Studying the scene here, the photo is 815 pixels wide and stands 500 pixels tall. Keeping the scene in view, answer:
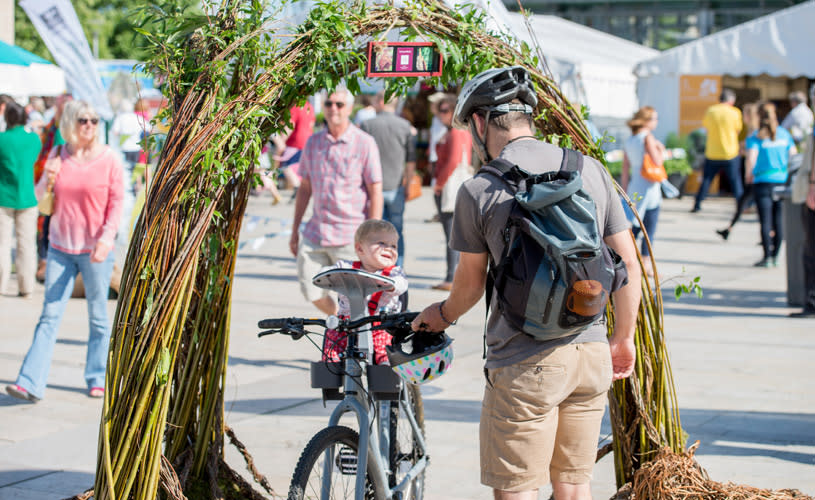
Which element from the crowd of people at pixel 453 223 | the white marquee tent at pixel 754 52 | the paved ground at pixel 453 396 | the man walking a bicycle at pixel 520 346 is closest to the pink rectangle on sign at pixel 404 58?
the crowd of people at pixel 453 223

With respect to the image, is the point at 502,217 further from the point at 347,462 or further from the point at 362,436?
the point at 347,462

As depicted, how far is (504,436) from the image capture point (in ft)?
9.45

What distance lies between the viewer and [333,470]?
3328mm

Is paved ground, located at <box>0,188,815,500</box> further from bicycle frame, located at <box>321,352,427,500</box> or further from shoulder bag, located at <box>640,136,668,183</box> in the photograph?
shoulder bag, located at <box>640,136,668,183</box>

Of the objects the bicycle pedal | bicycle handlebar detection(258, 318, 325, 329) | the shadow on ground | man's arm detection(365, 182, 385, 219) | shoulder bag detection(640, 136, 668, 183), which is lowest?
the shadow on ground

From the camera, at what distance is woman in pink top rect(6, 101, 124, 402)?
19.5 feet

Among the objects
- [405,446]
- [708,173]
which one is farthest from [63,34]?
[708,173]

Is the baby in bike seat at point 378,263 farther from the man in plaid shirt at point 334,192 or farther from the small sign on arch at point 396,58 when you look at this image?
the man in plaid shirt at point 334,192

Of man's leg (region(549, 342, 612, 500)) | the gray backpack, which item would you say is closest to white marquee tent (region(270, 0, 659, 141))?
man's leg (region(549, 342, 612, 500))

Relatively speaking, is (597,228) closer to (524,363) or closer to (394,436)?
(524,363)

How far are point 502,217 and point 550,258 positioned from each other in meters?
0.19

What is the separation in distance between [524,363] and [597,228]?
0.45m

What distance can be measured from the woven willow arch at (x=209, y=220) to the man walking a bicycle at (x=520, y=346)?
2.45 feet

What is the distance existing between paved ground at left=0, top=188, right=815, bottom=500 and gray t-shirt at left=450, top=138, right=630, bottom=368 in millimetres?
1567
